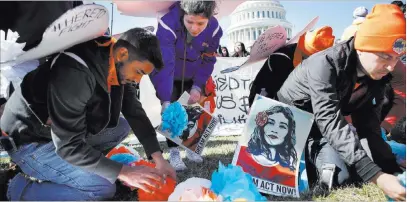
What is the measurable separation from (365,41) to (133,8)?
4.92 feet

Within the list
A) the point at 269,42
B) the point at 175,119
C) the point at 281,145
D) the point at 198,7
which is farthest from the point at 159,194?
the point at 269,42

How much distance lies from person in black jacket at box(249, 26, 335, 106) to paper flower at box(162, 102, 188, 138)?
0.64m

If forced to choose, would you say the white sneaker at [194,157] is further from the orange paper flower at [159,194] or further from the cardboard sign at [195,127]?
the orange paper flower at [159,194]

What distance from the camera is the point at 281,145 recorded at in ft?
6.76

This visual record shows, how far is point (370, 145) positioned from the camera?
7.29ft

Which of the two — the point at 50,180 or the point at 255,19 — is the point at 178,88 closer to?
the point at 50,180

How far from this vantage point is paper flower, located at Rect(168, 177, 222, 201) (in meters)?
1.49

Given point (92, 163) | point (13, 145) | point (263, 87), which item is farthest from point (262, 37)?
point (13, 145)

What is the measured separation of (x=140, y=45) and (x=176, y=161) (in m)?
1.21

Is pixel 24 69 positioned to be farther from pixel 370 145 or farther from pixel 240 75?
pixel 240 75

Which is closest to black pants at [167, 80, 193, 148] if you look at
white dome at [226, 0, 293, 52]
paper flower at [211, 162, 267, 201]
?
paper flower at [211, 162, 267, 201]

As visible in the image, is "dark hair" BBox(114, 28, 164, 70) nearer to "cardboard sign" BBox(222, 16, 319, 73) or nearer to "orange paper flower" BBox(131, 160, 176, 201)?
"orange paper flower" BBox(131, 160, 176, 201)

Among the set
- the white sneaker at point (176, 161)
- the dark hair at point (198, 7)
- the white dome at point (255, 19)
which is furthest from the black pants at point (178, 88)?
the white dome at point (255, 19)

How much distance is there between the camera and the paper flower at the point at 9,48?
4.42ft
